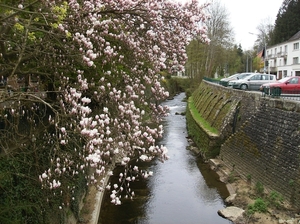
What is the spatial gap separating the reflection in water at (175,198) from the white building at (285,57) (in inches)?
1696

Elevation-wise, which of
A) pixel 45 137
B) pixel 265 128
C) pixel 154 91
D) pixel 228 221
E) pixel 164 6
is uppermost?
pixel 164 6

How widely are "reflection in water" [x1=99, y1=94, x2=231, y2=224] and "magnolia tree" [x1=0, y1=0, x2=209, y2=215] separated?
435 cm

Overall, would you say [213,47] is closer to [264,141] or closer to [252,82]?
[252,82]

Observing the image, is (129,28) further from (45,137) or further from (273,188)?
(273,188)

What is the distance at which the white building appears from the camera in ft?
188

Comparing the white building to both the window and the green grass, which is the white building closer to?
the window

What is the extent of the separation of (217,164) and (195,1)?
1222cm

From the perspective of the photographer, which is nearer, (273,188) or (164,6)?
(164,6)

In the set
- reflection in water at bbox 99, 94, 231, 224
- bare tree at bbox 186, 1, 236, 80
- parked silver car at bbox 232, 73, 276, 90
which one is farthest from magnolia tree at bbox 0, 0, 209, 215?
bare tree at bbox 186, 1, 236, 80

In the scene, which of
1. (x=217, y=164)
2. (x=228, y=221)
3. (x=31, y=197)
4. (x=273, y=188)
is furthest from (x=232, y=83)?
(x=31, y=197)

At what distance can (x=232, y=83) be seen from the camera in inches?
1240

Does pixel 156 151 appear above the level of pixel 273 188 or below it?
above

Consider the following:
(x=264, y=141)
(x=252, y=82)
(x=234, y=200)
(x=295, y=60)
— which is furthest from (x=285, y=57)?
(x=234, y=200)

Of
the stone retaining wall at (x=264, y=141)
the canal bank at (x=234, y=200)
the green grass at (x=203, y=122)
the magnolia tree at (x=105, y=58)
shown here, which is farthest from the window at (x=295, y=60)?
the magnolia tree at (x=105, y=58)
